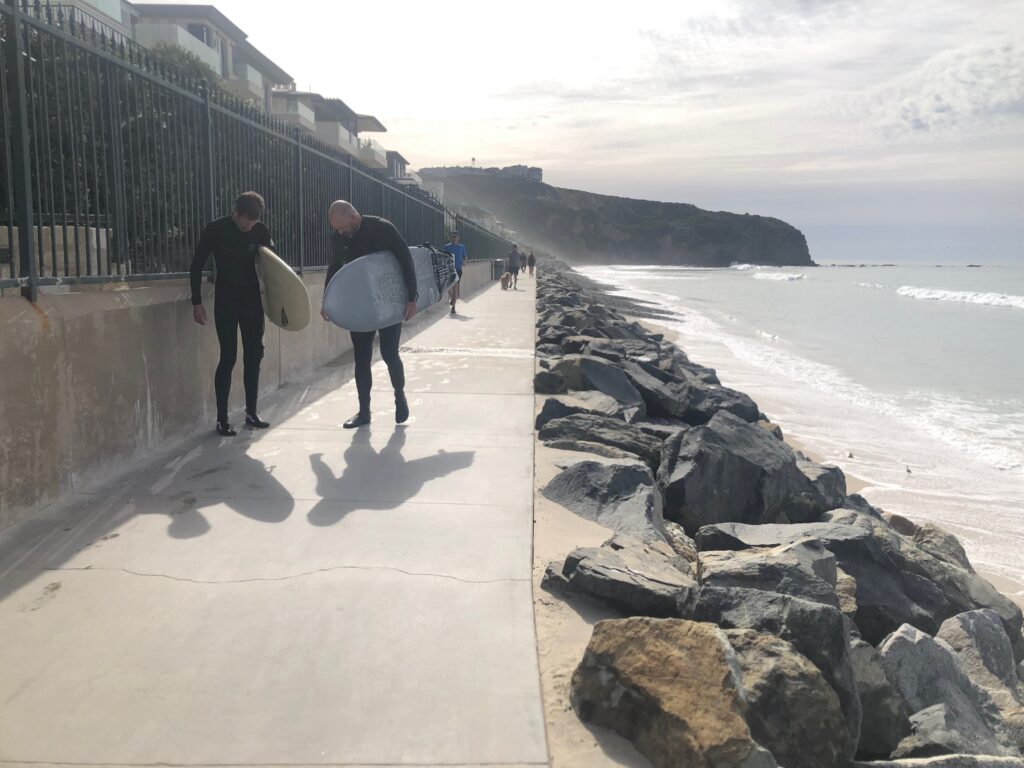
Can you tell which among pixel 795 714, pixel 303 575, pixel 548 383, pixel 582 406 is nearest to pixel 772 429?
pixel 548 383

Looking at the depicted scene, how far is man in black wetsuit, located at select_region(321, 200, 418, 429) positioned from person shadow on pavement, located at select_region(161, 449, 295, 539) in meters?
1.24

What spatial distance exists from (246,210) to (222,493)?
213 centimetres

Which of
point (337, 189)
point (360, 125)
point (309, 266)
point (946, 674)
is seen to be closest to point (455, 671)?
point (946, 674)

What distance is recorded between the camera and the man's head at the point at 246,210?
19.2ft

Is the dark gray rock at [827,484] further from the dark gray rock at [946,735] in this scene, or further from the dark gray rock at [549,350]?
the dark gray rock at [549,350]

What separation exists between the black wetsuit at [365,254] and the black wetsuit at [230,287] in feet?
1.92

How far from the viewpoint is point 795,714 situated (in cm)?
A: 252

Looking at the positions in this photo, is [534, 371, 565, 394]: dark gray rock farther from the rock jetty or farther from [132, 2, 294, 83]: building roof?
[132, 2, 294, 83]: building roof

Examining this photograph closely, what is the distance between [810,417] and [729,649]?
1058cm

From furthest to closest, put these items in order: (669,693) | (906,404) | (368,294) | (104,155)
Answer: (906,404) < (368,294) < (104,155) < (669,693)

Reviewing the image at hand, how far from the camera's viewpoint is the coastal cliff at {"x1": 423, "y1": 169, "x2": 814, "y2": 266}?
174 m

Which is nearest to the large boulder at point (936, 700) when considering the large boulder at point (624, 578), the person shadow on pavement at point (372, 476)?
the large boulder at point (624, 578)

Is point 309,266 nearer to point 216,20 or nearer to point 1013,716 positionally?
point 1013,716

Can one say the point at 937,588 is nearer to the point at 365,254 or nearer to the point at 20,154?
the point at 365,254
